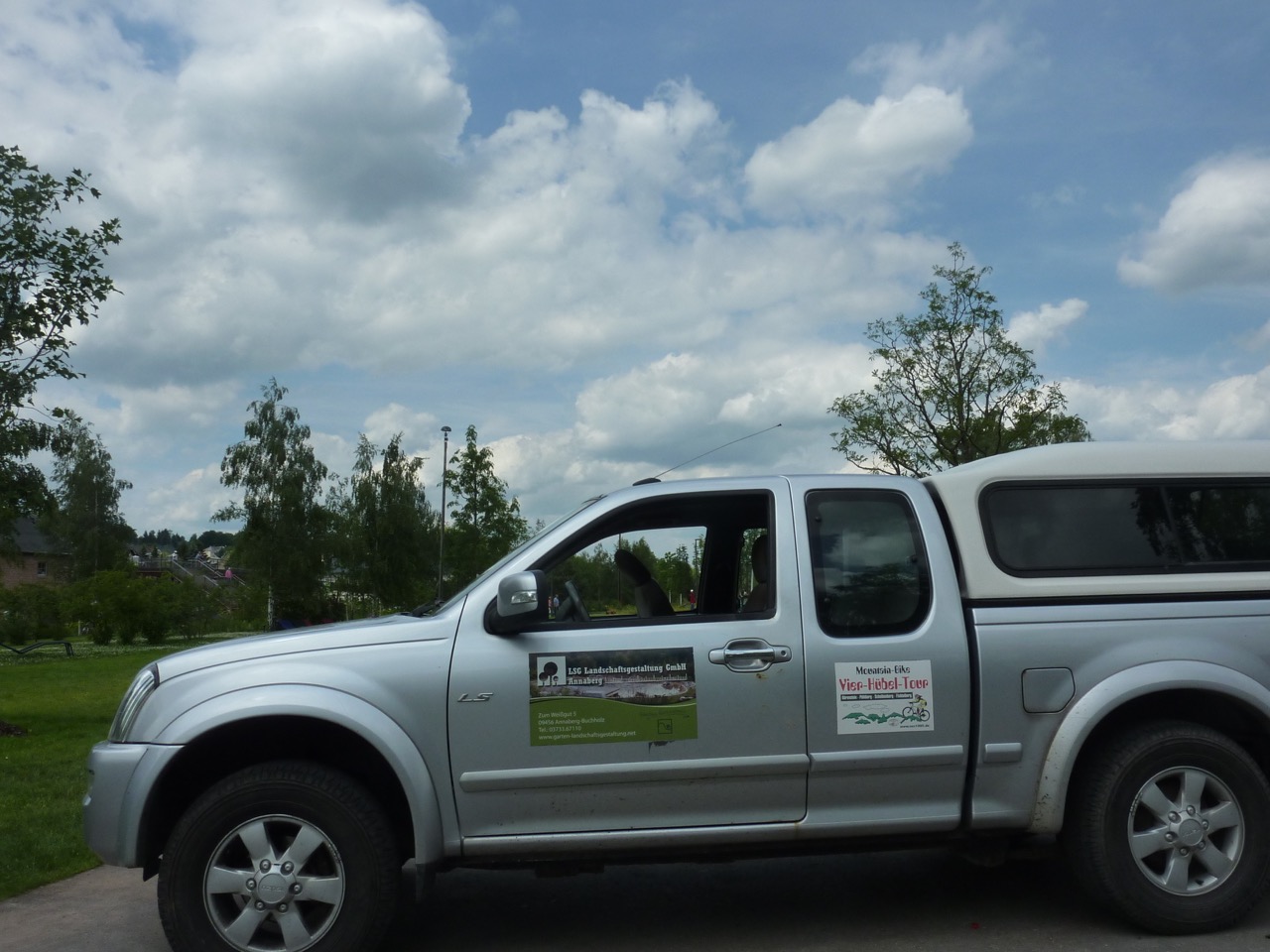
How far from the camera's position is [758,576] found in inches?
204

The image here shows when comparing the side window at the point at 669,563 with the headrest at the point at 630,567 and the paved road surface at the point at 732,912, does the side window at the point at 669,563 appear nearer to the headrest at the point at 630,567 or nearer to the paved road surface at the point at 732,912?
the headrest at the point at 630,567

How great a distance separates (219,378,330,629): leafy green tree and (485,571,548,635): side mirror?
48.7 metres

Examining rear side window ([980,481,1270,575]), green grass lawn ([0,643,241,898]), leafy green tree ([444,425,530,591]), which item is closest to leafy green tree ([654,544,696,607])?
rear side window ([980,481,1270,575])

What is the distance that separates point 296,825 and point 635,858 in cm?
133

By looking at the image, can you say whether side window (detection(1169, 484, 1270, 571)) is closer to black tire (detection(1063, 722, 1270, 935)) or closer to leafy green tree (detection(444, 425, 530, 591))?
black tire (detection(1063, 722, 1270, 935))

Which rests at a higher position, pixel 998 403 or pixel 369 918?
pixel 998 403

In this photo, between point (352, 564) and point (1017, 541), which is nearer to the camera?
point (1017, 541)

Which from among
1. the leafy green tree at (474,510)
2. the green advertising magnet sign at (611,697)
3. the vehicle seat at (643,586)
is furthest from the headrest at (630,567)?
the leafy green tree at (474,510)

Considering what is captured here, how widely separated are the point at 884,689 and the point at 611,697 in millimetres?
1100

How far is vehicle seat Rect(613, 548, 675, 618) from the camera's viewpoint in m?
5.17

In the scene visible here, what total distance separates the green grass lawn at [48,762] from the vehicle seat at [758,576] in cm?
431

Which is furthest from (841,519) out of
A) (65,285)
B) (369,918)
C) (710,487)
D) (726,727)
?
(65,285)

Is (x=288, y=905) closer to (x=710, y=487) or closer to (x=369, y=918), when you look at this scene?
(x=369, y=918)

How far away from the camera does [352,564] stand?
53.2m
